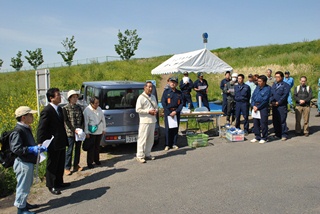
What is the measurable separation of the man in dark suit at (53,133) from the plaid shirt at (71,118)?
31.1 inches

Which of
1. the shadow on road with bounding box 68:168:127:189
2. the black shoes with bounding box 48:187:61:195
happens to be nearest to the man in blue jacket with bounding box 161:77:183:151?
the shadow on road with bounding box 68:168:127:189

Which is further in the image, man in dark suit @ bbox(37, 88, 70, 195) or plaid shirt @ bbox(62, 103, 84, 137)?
plaid shirt @ bbox(62, 103, 84, 137)

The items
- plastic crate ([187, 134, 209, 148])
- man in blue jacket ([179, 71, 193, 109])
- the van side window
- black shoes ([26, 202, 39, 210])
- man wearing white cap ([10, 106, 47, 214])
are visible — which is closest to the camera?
man wearing white cap ([10, 106, 47, 214])

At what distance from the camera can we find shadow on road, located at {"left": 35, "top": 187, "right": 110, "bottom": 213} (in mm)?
4414

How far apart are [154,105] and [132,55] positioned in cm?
3809

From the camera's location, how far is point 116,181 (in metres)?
5.37

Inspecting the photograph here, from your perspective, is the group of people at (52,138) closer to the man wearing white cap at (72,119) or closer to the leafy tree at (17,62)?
the man wearing white cap at (72,119)

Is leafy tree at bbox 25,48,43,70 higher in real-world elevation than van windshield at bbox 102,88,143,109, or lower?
higher

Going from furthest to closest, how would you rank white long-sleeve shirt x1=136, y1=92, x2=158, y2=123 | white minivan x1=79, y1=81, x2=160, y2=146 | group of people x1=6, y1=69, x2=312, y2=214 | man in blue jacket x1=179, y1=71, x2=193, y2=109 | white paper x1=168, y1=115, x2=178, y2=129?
man in blue jacket x1=179, y1=71, x2=193, y2=109 < white paper x1=168, y1=115, x2=178, y2=129 < white minivan x1=79, y1=81, x2=160, y2=146 < white long-sleeve shirt x1=136, y1=92, x2=158, y2=123 < group of people x1=6, y1=69, x2=312, y2=214

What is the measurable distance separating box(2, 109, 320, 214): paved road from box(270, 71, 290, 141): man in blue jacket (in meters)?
0.86

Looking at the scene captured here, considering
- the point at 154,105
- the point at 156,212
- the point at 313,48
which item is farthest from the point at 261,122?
the point at 313,48

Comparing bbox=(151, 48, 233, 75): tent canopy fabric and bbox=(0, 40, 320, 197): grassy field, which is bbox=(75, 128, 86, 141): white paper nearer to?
bbox=(151, 48, 233, 75): tent canopy fabric

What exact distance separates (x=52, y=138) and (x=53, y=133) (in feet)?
1.47

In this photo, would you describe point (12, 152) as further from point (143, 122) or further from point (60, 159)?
point (143, 122)
